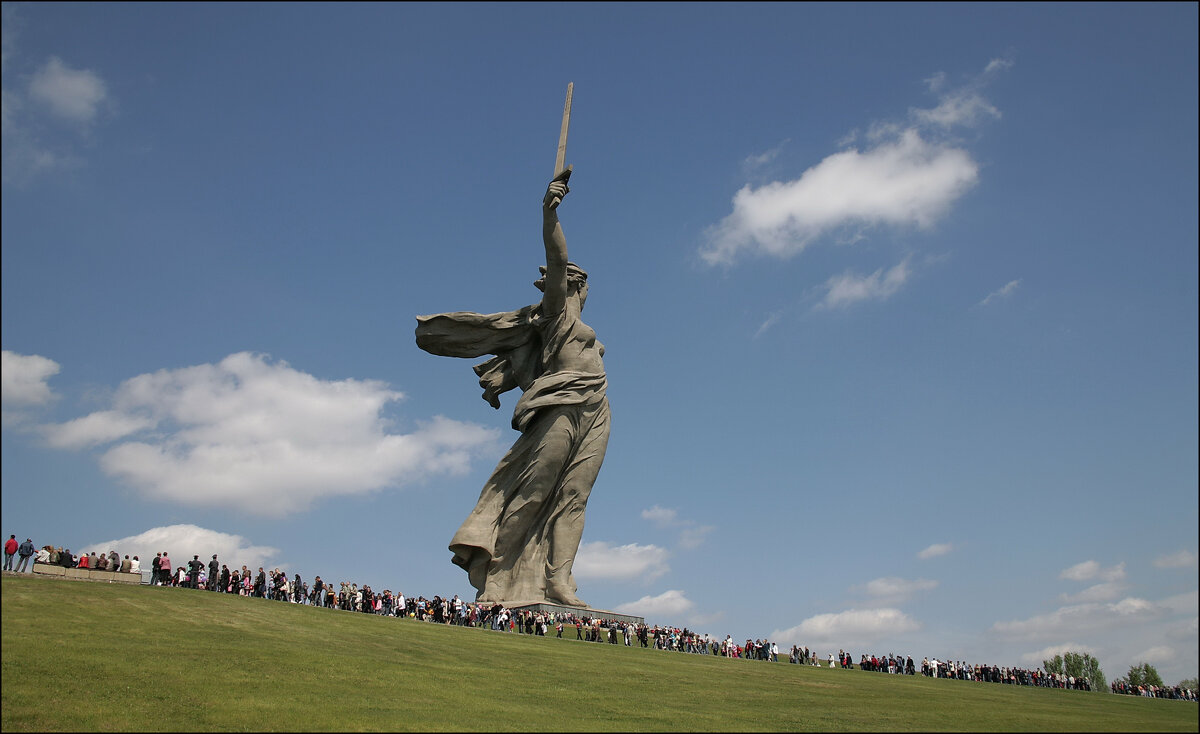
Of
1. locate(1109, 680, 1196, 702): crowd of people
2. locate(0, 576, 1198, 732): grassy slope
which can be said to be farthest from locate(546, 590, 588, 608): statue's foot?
locate(1109, 680, 1196, 702): crowd of people

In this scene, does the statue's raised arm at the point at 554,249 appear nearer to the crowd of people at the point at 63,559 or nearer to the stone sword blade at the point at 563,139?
the stone sword blade at the point at 563,139

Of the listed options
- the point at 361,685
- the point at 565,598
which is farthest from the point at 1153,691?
the point at 361,685

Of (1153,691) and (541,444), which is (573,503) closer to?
(541,444)

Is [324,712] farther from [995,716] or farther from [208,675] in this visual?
[995,716]

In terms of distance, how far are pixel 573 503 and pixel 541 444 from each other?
187 centimetres

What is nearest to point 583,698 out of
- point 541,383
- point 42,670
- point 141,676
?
point 141,676

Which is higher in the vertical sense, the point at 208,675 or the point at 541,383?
the point at 541,383

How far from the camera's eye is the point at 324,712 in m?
10.0

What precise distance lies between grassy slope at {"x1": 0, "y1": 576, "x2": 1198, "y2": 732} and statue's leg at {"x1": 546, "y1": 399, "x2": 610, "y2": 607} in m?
6.88

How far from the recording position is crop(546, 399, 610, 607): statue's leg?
2409 cm

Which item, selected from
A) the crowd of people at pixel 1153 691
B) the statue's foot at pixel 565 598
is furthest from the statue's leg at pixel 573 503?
the crowd of people at pixel 1153 691

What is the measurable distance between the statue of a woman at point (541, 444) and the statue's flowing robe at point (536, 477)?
0.09 ft

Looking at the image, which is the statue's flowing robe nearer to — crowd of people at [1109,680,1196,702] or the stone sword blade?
the stone sword blade

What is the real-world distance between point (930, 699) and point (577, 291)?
15256 millimetres
